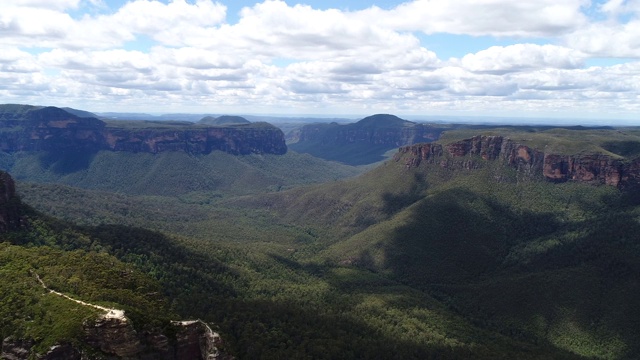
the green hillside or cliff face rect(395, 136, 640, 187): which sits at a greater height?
cliff face rect(395, 136, 640, 187)

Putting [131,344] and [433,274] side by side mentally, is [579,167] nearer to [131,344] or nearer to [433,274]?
[433,274]

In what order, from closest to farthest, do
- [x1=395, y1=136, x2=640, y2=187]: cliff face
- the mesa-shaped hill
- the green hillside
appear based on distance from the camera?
the green hillside → the mesa-shaped hill → [x1=395, y1=136, x2=640, y2=187]: cliff face

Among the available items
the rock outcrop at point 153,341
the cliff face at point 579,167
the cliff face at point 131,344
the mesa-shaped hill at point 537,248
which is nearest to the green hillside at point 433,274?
the mesa-shaped hill at point 537,248

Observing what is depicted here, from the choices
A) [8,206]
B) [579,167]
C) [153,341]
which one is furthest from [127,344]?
[579,167]

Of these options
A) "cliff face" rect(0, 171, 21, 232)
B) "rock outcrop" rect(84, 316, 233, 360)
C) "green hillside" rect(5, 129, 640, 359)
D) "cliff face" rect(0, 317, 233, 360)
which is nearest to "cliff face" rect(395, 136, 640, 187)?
"green hillside" rect(5, 129, 640, 359)

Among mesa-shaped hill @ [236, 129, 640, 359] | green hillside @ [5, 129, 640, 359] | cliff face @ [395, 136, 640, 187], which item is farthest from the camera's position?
cliff face @ [395, 136, 640, 187]

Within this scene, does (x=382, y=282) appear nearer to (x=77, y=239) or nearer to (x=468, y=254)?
(x=468, y=254)

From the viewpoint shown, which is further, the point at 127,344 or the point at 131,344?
the point at 131,344

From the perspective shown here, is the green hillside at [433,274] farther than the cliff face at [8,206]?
Yes

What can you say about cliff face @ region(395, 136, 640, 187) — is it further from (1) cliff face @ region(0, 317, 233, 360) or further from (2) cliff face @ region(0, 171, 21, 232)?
(2) cliff face @ region(0, 171, 21, 232)

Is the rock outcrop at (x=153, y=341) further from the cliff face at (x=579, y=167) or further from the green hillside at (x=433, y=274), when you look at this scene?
the cliff face at (x=579, y=167)

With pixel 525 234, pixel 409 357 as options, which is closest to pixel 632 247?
pixel 525 234
